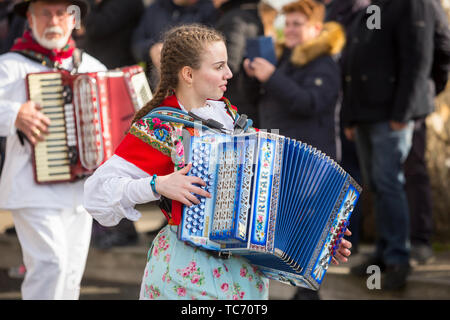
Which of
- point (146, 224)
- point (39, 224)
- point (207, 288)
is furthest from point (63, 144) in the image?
point (146, 224)

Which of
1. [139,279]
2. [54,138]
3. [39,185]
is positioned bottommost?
[139,279]

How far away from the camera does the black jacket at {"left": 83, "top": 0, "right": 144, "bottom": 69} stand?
21.4ft

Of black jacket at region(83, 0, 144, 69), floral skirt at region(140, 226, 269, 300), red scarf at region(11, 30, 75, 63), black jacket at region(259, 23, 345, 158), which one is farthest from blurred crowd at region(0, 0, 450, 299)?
floral skirt at region(140, 226, 269, 300)

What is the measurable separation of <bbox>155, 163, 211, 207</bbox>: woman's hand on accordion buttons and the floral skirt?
0.83 ft

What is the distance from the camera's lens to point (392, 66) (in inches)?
212

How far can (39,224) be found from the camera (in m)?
4.30

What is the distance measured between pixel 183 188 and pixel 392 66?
9.74 feet

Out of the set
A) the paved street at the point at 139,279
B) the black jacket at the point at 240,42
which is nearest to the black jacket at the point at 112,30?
the black jacket at the point at 240,42

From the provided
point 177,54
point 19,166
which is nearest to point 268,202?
point 177,54

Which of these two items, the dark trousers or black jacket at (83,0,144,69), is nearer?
the dark trousers

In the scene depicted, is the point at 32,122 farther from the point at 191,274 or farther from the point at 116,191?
the point at 191,274

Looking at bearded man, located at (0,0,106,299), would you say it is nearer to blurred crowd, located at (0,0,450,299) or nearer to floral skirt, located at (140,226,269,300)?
blurred crowd, located at (0,0,450,299)

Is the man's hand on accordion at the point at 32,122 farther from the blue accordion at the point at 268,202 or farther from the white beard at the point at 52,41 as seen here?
the blue accordion at the point at 268,202
